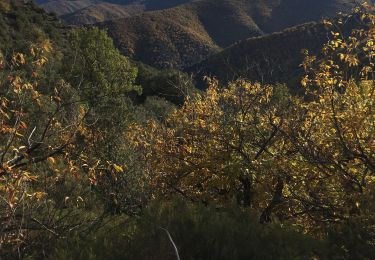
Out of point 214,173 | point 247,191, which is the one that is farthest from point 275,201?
point 214,173

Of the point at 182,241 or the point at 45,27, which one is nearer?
the point at 182,241

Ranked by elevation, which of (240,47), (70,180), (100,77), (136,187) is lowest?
(240,47)

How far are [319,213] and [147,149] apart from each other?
544cm

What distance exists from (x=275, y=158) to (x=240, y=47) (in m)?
119

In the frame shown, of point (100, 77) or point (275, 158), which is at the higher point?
point (275, 158)

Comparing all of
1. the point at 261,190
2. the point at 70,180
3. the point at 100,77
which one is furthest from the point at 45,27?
the point at 261,190

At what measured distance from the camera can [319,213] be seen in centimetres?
792

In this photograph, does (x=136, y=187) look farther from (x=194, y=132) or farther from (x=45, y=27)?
(x=45, y=27)

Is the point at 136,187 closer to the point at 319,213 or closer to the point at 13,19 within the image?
the point at 319,213

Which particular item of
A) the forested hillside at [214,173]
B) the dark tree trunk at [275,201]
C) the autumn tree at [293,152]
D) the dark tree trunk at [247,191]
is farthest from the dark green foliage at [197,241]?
the dark tree trunk at [247,191]

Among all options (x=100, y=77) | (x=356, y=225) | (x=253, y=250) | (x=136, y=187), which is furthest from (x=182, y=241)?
(x=100, y=77)

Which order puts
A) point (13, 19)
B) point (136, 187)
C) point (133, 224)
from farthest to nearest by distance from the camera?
1. point (13, 19)
2. point (136, 187)
3. point (133, 224)

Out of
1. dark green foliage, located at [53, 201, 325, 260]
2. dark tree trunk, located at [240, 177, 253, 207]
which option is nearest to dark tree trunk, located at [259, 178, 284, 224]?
dark tree trunk, located at [240, 177, 253, 207]

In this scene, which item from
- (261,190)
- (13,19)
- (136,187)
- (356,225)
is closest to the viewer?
(356,225)
